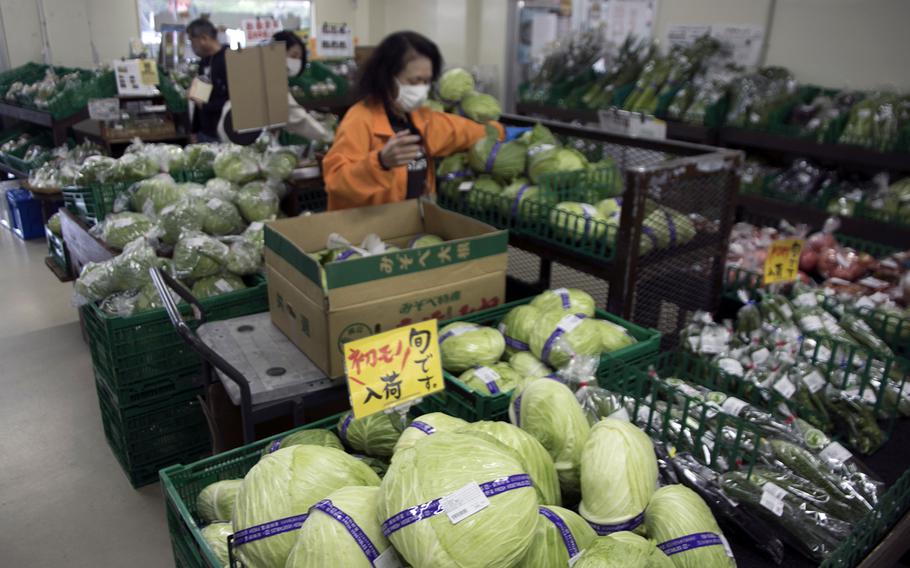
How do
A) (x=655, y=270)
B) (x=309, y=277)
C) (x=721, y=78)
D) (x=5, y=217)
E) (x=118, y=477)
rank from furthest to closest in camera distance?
(x=5, y=217) < (x=721, y=78) < (x=118, y=477) < (x=655, y=270) < (x=309, y=277)

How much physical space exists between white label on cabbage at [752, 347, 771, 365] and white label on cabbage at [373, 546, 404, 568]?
53.7 inches

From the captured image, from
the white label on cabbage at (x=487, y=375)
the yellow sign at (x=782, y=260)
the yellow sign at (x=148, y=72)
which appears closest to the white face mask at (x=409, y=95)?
the white label on cabbage at (x=487, y=375)

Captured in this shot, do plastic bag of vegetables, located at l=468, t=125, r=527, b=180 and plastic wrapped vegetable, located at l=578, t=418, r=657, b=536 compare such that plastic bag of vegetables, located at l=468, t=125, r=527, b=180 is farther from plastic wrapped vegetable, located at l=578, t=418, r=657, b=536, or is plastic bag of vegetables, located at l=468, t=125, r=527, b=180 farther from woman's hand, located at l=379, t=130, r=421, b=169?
plastic wrapped vegetable, located at l=578, t=418, r=657, b=536

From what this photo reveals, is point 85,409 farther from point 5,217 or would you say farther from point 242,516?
point 5,217

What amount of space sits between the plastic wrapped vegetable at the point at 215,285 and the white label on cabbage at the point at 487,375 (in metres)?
1.33

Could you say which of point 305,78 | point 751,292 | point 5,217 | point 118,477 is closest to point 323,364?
point 118,477

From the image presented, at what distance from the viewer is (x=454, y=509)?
962mm

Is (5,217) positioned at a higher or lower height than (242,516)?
lower

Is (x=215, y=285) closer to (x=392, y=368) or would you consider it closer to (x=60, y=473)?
(x=60, y=473)

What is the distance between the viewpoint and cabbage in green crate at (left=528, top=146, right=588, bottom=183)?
104 inches

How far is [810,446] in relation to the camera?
5.09 feet

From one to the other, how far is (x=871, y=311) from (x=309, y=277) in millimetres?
1855

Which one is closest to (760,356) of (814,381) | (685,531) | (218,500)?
(814,381)

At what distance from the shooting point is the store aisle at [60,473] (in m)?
2.41
